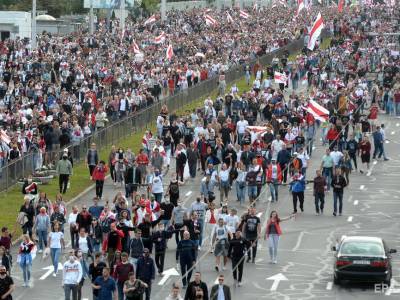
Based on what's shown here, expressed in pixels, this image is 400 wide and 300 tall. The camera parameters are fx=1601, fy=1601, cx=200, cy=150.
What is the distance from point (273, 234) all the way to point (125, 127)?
72.6ft

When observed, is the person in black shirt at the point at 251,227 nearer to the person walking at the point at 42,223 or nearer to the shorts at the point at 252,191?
the person walking at the point at 42,223

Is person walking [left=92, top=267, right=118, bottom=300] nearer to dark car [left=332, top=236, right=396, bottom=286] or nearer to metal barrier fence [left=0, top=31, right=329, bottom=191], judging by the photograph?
dark car [left=332, top=236, right=396, bottom=286]

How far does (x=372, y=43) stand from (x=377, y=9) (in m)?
24.2

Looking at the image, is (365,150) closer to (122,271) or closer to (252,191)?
(252,191)

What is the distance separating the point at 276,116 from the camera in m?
56.0

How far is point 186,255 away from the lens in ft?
114

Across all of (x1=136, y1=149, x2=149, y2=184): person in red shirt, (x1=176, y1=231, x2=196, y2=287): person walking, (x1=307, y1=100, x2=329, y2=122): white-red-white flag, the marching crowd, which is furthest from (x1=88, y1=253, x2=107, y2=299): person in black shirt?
(x1=307, y1=100, x2=329, y2=122): white-red-white flag

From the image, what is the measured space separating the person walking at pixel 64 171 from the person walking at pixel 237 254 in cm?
1228

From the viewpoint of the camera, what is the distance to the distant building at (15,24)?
302 feet

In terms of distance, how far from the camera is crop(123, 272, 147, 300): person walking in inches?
1200

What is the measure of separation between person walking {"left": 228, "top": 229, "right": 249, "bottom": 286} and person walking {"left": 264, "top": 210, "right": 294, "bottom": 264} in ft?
5.50

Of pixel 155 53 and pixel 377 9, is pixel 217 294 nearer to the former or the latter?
pixel 155 53

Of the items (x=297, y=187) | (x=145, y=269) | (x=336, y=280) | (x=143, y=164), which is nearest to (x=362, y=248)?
(x=336, y=280)

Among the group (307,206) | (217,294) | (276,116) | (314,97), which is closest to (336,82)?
(314,97)
